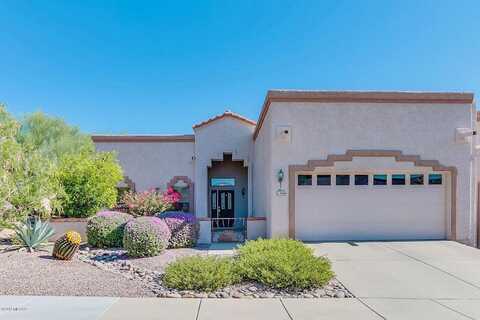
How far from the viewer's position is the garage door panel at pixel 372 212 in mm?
10734

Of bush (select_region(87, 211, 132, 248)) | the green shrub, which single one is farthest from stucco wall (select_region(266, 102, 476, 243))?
the green shrub

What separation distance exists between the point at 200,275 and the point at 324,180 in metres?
6.58

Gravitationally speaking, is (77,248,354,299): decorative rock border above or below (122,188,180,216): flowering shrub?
below

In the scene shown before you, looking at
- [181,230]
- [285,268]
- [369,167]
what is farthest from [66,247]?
[369,167]

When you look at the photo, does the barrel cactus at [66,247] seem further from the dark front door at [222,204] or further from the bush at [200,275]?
the dark front door at [222,204]

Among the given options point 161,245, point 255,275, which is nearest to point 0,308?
point 161,245

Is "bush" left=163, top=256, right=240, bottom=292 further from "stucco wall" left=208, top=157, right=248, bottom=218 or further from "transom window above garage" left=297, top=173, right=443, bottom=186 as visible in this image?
"stucco wall" left=208, top=157, right=248, bottom=218

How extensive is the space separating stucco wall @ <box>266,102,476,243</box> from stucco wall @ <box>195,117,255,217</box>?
6272mm

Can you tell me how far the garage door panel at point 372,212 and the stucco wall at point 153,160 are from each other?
8.85 meters

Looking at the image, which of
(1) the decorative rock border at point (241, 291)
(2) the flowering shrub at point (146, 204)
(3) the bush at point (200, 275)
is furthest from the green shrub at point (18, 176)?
(3) the bush at point (200, 275)

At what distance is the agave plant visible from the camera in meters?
9.20

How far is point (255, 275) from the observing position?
20.9 ft

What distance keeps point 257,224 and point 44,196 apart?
7.72m

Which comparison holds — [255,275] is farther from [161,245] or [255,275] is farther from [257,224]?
[257,224]
